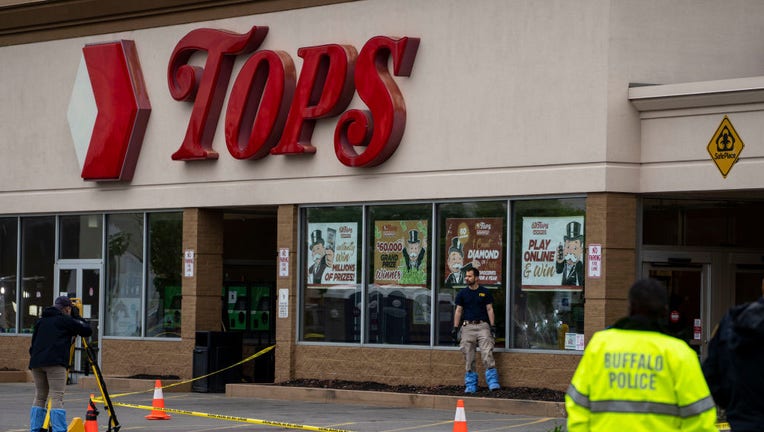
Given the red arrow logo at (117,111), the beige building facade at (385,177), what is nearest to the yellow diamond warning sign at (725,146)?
the beige building facade at (385,177)

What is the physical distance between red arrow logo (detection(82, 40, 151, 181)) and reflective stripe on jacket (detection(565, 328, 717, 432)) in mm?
20891

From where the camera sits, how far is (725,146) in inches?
802

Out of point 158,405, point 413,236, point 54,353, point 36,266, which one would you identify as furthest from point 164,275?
point 54,353

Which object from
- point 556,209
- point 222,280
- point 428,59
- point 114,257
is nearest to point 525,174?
point 556,209

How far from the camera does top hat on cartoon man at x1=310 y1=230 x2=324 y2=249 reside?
82.2 feet

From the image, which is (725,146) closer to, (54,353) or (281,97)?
(281,97)

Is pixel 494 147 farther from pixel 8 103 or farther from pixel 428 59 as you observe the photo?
pixel 8 103

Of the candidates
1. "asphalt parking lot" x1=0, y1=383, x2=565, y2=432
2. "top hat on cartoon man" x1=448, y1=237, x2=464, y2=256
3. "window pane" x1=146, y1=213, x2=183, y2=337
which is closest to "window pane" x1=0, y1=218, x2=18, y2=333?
"window pane" x1=146, y1=213, x2=183, y2=337

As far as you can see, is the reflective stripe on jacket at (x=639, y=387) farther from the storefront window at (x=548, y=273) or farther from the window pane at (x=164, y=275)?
the window pane at (x=164, y=275)

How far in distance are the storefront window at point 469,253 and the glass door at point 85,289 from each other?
8.79 meters

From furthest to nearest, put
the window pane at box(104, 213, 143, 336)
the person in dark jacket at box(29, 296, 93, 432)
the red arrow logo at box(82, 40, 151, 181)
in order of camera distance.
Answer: the window pane at box(104, 213, 143, 336) < the red arrow logo at box(82, 40, 151, 181) < the person in dark jacket at box(29, 296, 93, 432)

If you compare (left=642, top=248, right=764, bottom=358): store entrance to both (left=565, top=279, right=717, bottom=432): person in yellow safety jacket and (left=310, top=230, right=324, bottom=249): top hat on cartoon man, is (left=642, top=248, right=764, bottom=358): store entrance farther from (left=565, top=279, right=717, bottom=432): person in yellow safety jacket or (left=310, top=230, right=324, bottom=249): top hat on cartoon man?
(left=565, top=279, right=717, bottom=432): person in yellow safety jacket

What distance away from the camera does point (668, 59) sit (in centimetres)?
2123

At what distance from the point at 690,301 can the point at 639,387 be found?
15.6m
